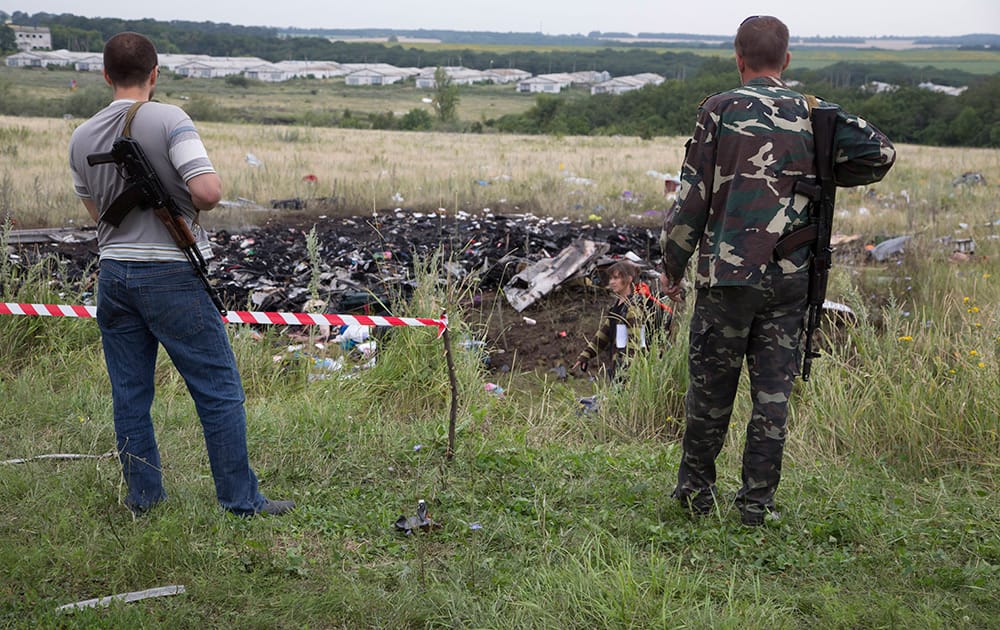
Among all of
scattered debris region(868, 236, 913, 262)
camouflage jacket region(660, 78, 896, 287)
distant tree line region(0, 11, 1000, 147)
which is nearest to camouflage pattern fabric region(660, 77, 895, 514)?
camouflage jacket region(660, 78, 896, 287)

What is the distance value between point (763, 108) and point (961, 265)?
7.24 metres

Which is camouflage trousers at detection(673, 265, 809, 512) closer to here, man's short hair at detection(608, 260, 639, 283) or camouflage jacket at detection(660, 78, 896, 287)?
camouflage jacket at detection(660, 78, 896, 287)

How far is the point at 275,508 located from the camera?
149 inches

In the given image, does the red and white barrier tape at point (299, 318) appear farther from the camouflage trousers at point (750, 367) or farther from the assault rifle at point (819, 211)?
the assault rifle at point (819, 211)

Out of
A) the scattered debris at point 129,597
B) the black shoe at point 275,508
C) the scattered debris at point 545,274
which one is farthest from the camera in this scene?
the scattered debris at point 545,274

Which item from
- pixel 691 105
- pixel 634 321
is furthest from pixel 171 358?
pixel 691 105

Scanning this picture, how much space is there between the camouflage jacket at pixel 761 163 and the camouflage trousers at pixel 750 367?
0.10 m

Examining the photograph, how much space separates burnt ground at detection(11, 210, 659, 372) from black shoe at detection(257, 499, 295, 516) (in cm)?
261

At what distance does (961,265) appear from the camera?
952 centimetres

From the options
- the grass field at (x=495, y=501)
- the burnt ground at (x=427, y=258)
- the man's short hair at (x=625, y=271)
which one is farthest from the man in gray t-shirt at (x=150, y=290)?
the man's short hair at (x=625, y=271)

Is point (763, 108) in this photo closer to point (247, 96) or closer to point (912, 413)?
point (912, 413)

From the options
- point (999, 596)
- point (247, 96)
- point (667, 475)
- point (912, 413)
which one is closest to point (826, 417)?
point (912, 413)

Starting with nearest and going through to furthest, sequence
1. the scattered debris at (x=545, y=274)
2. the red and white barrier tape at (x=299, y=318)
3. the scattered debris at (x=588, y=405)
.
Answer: the red and white barrier tape at (x=299, y=318)
the scattered debris at (x=588, y=405)
the scattered debris at (x=545, y=274)

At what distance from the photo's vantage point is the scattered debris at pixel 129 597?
2.96 metres
